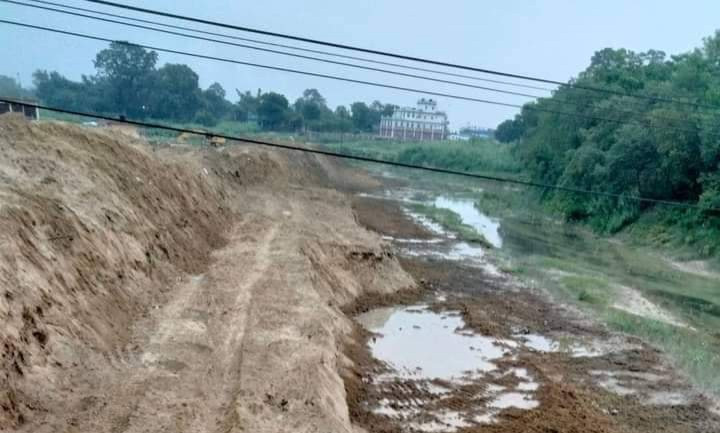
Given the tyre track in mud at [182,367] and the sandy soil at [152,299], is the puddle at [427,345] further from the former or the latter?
the tyre track in mud at [182,367]

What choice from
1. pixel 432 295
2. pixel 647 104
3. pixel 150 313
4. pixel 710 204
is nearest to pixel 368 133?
pixel 647 104

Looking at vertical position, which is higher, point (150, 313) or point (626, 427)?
point (150, 313)

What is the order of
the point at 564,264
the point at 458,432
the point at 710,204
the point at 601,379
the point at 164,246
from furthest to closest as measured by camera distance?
the point at 710,204 < the point at 564,264 < the point at 164,246 < the point at 601,379 < the point at 458,432

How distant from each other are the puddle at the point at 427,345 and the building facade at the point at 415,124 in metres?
107

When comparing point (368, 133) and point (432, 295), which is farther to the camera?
point (368, 133)

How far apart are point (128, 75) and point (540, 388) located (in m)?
54.3

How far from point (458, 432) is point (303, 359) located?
322 cm

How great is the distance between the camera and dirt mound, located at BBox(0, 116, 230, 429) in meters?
8.80

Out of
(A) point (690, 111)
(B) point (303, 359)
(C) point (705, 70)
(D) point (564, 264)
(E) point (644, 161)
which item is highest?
(C) point (705, 70)

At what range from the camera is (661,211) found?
37.1 meters

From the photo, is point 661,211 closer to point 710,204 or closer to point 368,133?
point 710,204

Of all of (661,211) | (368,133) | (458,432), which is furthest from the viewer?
(368,133)

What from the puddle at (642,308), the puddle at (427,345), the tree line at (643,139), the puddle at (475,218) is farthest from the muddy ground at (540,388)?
the puddle at (475,218)

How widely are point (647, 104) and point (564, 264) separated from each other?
18952mm
